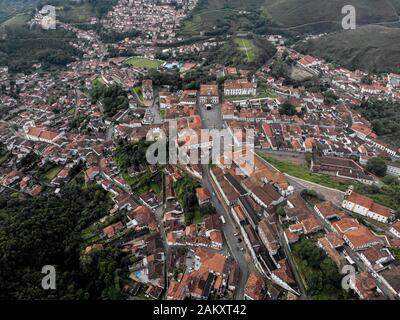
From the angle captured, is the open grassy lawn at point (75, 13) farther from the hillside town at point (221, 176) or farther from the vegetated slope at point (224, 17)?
the hillside town at point (221, 176)

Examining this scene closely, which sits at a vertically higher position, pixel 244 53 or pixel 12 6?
pixel 12 6

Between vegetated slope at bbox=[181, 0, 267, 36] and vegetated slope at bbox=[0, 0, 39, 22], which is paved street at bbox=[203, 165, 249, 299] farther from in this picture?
vegetated slope at bbox=[0, 0, 39, 22]

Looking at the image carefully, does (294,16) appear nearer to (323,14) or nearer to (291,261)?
(323,14)

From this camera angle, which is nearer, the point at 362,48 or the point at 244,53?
the point at 244,53

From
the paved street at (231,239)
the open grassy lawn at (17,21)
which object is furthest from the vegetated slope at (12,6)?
the paved street at (231,239)

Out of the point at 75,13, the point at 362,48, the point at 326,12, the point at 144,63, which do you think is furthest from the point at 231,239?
the point at 75,13

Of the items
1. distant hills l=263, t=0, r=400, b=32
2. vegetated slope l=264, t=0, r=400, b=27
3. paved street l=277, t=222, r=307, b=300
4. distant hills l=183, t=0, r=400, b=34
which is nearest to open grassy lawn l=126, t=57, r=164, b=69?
distant hills l=183, t=0, r=400, b=34
